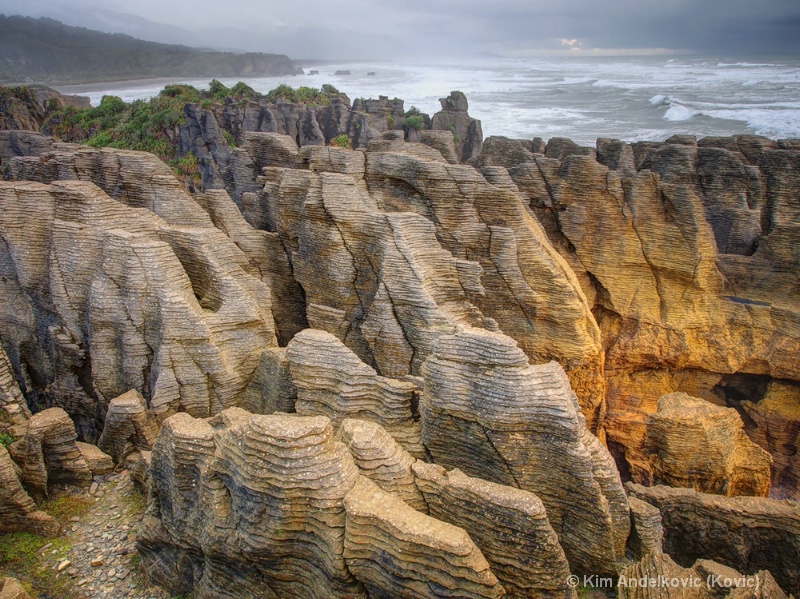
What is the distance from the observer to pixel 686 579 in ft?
28.1

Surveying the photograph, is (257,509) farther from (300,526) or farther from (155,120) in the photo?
(155,120)

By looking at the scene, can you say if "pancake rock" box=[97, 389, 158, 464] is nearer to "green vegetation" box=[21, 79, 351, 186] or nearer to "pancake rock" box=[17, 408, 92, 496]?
"pancake rock" box=[17, 408, 92, 496]

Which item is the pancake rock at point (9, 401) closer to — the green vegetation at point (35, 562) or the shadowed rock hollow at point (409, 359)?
the shadowed rock hollow at point (409, 359)

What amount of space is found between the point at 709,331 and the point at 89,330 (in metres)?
17.5

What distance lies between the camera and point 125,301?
12.4 meters

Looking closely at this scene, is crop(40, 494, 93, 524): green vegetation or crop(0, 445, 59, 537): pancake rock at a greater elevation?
crop(0, 445, 59, 537): pancake rock

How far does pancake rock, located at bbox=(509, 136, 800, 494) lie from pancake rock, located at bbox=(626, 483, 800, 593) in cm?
456

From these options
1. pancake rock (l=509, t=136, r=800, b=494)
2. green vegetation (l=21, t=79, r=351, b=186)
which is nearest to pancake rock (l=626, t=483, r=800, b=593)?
pancake rock (l=509, t=136, r=800, b=494)

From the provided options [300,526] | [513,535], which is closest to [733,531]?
[513,535]

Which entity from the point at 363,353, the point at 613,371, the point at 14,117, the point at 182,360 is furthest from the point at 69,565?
the point at 14,117

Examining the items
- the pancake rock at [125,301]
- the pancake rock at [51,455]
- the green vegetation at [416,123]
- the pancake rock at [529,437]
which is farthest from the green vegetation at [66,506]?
the green vegetation at [416,123]

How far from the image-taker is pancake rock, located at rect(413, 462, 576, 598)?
7770mm

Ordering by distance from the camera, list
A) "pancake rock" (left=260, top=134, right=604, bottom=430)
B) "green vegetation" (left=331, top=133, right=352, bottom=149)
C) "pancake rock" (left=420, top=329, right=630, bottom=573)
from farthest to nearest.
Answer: "green vegetation" (left=331, top=133, right=352, bottom=149) < "pancake rock" (left=260, top=134, right=604, bottom=430) < "pancake rock" (left=420, top=329, right=630, bottom=573)

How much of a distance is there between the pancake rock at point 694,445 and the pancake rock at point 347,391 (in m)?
7.06
